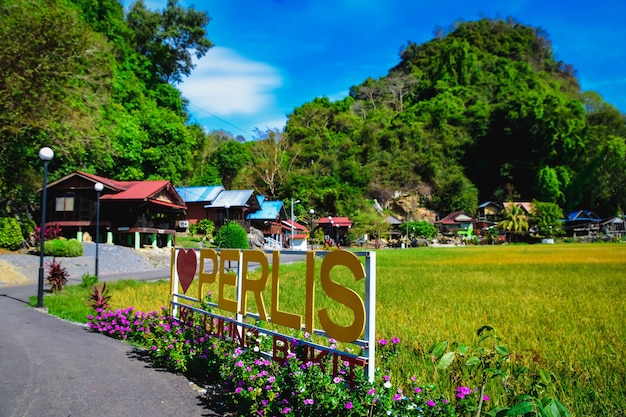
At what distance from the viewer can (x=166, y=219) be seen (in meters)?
30.8

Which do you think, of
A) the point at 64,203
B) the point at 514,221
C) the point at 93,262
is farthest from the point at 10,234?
the point at 514,221

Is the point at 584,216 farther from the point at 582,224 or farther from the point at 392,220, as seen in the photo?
the point at 392,220

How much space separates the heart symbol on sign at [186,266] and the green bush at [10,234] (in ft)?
57.9

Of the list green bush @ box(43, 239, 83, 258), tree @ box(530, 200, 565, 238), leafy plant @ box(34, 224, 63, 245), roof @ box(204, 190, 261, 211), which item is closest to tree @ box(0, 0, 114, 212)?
leafy plant @ box(34, 224, 63, 245)

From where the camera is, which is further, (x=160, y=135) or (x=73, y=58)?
(x=160, y=135)

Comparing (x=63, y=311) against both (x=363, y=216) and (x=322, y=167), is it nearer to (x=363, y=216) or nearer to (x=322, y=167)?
(x=363, y=216)

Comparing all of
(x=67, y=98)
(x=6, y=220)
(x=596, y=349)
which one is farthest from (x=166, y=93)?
(x=596, y=349)

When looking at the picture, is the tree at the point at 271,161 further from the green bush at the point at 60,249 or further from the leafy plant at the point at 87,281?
the leafy plant at the point at 87,281

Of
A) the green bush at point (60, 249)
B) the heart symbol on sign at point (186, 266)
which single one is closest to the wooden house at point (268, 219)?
the green bush at point (60, 249)

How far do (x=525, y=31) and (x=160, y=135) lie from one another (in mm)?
101992

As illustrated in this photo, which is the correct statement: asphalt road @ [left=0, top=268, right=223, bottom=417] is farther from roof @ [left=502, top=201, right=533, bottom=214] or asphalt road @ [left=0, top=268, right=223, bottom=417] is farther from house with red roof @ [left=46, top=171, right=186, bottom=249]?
roof @ [left=502, top=201, right=533, bottom=214]

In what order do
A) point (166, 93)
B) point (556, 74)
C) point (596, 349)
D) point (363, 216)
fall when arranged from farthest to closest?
point (556, 74) → point (363, 216) → point (166, 93) → point (596, 349)

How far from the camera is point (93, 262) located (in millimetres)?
20516

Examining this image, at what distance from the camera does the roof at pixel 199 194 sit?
41.1m
